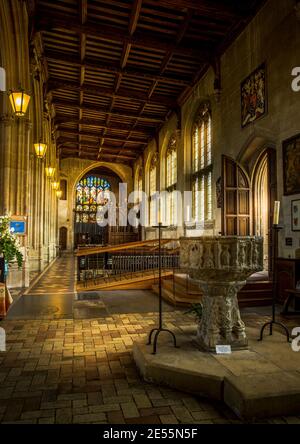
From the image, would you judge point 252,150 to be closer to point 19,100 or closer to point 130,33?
point 130,33

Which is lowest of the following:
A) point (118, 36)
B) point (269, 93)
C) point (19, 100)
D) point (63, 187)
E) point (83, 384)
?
point (83, 384)

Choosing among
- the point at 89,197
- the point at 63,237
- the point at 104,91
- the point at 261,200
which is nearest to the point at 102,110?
the point at 104,91

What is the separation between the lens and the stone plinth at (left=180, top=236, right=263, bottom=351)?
3.15 metres

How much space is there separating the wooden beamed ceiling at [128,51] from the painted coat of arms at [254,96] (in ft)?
5.16

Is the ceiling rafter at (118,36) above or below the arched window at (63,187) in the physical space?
above

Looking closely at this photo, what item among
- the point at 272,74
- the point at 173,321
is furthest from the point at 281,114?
the point at 173,321

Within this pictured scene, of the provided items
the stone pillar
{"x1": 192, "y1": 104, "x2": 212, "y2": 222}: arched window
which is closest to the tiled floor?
the stone pillar

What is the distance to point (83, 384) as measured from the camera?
2.87m

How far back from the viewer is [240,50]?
9.08 metres

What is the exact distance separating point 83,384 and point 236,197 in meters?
6.52

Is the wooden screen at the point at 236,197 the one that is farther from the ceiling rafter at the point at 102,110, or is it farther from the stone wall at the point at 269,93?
the ceiling rafter at the point at 102,110

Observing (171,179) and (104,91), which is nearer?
(104,91)

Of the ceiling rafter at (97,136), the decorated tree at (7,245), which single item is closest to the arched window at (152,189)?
the ceiling rafter at (97,136)

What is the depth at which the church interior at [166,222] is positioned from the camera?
2.72 meters
